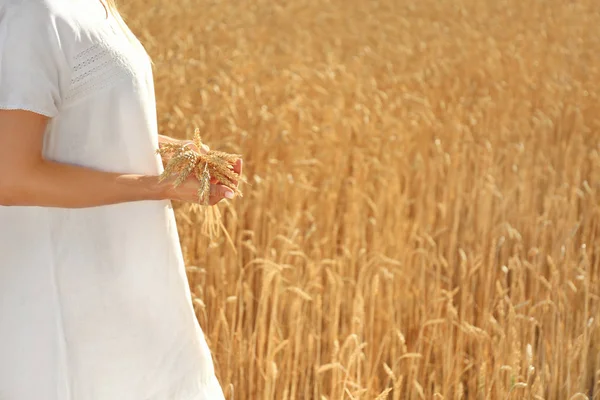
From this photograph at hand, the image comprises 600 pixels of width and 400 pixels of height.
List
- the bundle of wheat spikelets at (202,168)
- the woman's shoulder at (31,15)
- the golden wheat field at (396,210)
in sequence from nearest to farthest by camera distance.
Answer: the woman's shoulder at (31,15), the bundle of wheat spikelets at (202,168), the golden wheat field at (396,210)

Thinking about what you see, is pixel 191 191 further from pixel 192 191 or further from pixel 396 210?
pixel 396 210

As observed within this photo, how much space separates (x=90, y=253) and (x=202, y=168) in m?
0.22

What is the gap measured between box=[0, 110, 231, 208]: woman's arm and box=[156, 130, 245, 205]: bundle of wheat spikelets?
2 cm

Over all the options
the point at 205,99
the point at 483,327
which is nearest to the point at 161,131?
the point at 205,99

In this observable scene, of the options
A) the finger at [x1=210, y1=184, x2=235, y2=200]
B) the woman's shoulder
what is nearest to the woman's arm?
the finger at [x1=210, y1=184, x2=235, y2=200]

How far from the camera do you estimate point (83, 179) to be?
142 centimetres

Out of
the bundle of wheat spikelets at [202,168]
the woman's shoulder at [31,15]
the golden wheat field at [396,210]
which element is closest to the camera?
the woman's shoulder at [31,15]

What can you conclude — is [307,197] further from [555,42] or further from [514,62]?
[555,42]

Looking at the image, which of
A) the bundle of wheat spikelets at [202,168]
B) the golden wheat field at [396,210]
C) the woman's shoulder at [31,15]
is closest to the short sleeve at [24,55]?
the woman's shoulder at [31,15]

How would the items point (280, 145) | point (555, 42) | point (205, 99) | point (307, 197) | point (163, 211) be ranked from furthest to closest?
point (555, 42)
point (205, 99)
point (280, 145)
point (307, 197)
point (163, 211)

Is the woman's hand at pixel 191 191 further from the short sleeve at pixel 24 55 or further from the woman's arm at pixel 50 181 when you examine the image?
the short sleeve at pixel 24 55

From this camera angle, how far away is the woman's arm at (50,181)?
1.33 metres

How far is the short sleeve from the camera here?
131 cm

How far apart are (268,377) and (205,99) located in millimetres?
2834
